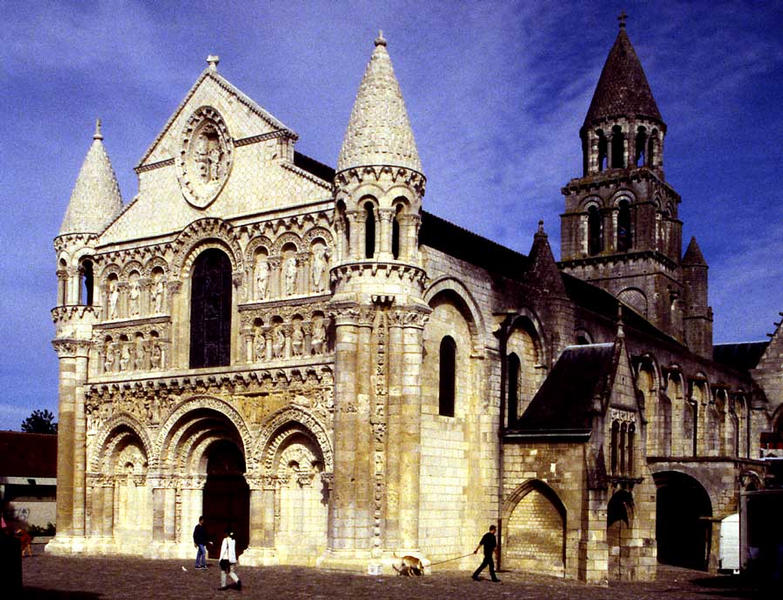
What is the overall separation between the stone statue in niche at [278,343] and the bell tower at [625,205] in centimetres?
2771

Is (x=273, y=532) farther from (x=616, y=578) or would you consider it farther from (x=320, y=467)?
(x=616, y=578)

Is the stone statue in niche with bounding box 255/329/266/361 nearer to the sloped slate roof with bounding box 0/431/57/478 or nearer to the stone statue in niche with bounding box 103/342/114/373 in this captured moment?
the stone statue in niche with bounding box 103/342/114/373

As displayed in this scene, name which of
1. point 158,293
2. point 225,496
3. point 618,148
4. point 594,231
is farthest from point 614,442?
point 618,148

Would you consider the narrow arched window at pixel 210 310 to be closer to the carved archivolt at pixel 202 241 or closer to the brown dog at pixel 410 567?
the carved archivolt at pixel 202 241

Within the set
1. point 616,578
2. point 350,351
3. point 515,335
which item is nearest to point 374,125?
point 350,351

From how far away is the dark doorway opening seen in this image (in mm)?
30969

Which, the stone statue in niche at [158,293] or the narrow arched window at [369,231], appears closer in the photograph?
the narrow arched window at [369,231]

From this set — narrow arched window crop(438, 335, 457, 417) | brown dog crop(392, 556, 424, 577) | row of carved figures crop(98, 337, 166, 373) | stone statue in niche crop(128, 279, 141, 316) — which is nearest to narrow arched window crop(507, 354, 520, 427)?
narrow arched window crop(438, 335, 457, 417)

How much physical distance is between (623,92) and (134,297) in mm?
28695

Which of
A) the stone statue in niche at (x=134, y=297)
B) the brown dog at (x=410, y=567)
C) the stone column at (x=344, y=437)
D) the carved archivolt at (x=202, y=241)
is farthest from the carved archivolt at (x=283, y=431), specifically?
the stone statue in niche at (x=134, y=297)

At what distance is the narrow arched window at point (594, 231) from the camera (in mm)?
54938

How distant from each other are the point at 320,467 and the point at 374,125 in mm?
8878

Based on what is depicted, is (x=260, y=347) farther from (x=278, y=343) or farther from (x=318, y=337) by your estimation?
(x=318, y=337)

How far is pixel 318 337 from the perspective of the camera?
28.9 metres
